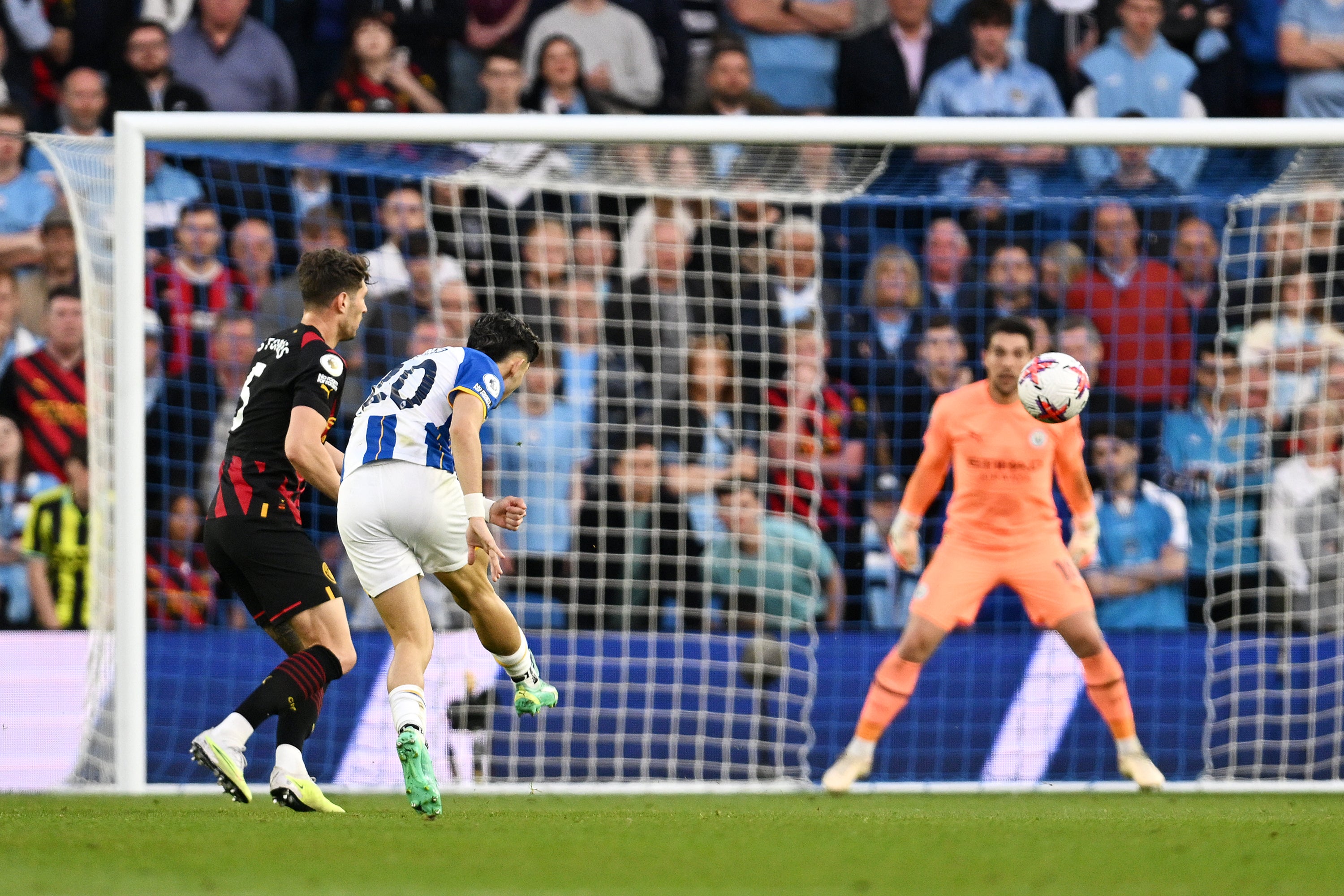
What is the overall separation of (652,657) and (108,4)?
19.0 feet

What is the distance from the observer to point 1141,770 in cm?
805

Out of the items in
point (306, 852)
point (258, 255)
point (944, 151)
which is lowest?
point (306, 852)

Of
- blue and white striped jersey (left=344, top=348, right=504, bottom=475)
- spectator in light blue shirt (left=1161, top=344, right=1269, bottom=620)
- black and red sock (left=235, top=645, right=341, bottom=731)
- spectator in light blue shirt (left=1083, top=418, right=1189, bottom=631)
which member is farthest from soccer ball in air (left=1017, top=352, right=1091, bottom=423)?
black and red sock (left=235, top=645, right=341, bottom=731)

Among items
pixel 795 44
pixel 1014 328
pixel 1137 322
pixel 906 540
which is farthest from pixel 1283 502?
pixel 795 44

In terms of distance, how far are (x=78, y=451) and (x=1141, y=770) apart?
18.9 ft

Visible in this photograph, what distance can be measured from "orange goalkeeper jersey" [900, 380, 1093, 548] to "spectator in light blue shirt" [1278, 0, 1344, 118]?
4.63 m

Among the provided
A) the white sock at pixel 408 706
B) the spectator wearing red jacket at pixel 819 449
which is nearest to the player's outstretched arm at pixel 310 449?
the white sock at pixel 408 706

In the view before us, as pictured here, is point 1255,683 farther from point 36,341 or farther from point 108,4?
point 108,4

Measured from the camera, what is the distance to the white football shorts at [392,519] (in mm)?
5902

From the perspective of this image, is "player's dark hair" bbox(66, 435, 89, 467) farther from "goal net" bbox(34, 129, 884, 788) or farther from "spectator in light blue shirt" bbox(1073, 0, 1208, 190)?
"spectator in light blue shirt" bbox(1073, 0, 1208, 190)

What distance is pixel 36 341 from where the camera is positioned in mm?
9664

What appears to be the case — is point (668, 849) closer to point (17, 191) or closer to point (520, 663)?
point (520, 663)

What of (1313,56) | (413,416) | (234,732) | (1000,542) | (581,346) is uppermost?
(1313,56)

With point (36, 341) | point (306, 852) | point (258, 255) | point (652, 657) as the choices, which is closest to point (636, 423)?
point (652, 657)
